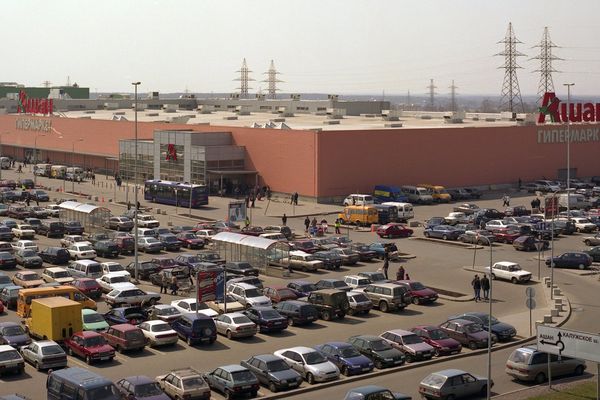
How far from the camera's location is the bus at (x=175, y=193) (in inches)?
2768

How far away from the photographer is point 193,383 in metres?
25.4

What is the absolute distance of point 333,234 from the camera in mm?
59500

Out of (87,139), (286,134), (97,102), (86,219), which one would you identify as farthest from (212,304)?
(97,102)

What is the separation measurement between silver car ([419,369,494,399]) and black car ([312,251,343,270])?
70.4 ft

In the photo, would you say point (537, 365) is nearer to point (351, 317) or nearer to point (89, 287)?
point (351, 317)

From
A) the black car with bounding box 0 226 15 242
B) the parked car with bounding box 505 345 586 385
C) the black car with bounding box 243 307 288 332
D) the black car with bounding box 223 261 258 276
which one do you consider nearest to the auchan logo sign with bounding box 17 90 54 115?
the black car with bounding box 0 226 15 242

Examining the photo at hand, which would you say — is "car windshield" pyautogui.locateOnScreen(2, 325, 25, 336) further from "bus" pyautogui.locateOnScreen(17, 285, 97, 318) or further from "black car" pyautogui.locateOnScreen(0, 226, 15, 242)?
"black car" pyautogui.locateOnScreen(0, 226, 15, 242)

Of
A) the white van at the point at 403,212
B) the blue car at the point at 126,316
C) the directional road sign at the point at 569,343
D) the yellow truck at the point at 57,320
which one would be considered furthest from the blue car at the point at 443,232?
the directional road sign at the point at 569,343

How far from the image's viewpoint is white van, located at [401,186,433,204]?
244 feet

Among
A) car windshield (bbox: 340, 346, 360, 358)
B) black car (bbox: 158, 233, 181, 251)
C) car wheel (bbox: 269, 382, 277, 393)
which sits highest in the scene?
black car (bbox: 158, 233, 181, 251)

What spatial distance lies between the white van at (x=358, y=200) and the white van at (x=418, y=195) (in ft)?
18.5

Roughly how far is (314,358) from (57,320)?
8.69 m

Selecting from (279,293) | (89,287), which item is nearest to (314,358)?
(279,293)

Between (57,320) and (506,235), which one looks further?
(506,235)
